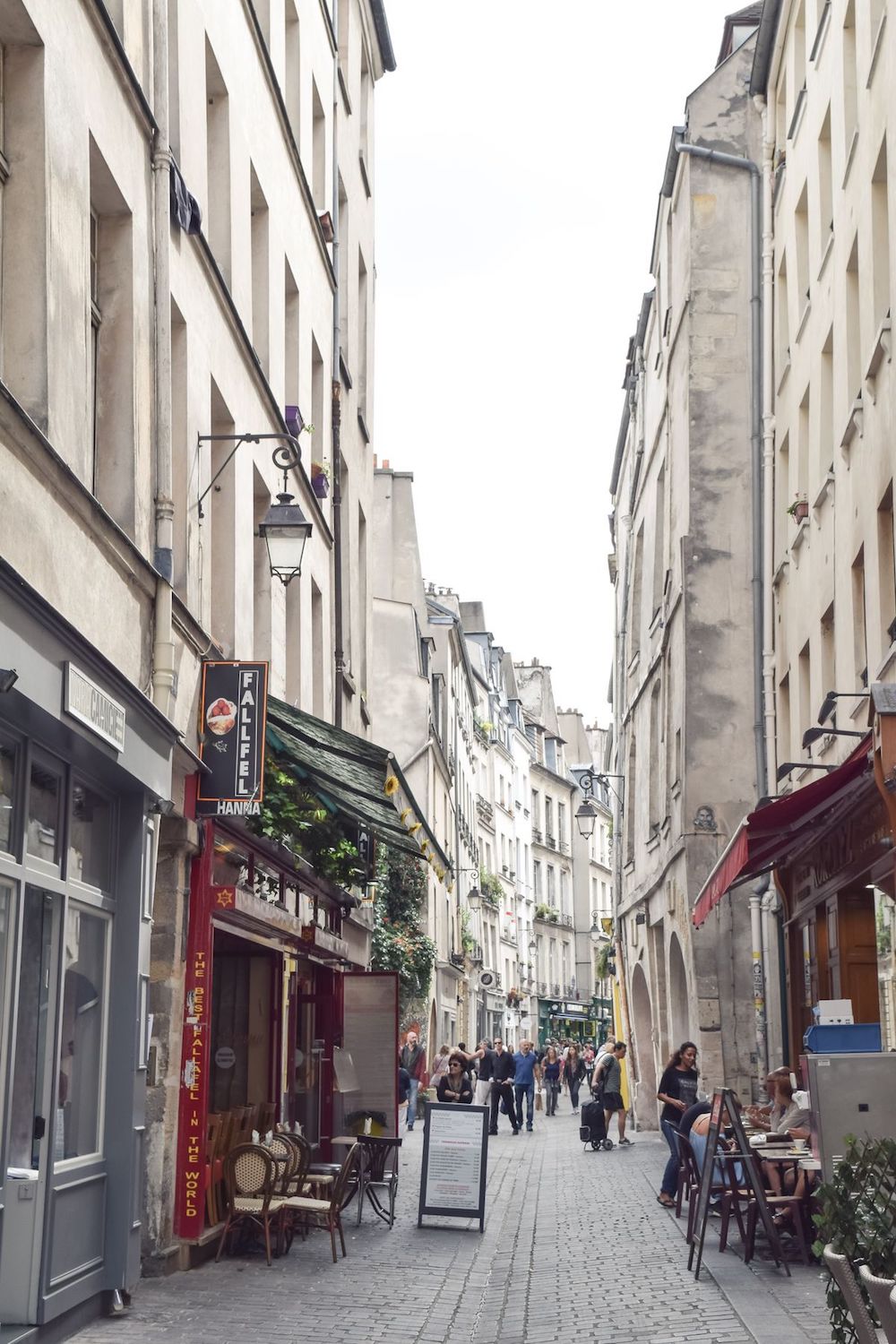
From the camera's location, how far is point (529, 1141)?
2950 centimetres

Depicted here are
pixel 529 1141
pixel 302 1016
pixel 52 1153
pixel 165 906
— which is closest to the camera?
pixel 52 1153

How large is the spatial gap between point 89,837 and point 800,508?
12173mm

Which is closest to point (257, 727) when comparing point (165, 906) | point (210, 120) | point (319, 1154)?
point (165, 906)

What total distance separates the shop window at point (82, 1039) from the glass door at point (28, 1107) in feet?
1.10

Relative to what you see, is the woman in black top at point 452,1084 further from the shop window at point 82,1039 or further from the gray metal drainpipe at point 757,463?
the shop window at point 82,1039

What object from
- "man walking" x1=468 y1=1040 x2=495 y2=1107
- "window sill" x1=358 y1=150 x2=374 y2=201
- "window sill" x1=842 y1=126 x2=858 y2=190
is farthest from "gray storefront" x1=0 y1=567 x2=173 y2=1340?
"man walking" x1=468 y1=1040 x2=495 y2=1107

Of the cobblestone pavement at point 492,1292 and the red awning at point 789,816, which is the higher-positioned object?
the red awning at point 789,816

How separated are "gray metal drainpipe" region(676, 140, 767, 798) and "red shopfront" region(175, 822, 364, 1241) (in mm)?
6345

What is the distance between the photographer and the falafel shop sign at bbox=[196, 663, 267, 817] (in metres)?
11.9

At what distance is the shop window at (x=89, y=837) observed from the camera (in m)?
9.41

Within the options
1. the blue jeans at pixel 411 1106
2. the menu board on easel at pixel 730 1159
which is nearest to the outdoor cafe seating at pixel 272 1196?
the menu board on easel at pixel 730 1159

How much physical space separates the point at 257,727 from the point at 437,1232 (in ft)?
16.2

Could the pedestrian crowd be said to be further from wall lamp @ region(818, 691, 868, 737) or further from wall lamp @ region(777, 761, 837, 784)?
wall lamp @ region(818, 691, 868, 737)

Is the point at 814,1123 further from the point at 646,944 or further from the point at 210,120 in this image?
the point at 646,944
